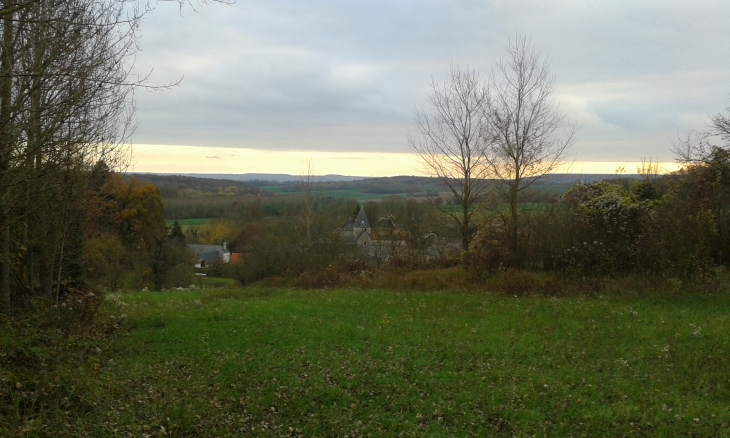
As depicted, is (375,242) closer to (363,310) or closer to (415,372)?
(363,310)

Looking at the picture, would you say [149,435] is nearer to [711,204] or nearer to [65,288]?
[65,288]

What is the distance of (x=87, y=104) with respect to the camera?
8031 millimetres

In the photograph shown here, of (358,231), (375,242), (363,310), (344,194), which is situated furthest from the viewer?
(344,194)

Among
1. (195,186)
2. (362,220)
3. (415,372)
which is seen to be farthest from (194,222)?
(415,372)

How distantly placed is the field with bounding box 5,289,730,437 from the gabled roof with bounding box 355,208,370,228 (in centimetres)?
1881

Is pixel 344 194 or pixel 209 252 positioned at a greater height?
pixel 344 194

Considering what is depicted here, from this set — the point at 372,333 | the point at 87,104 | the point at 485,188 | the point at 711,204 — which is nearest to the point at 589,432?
the point at 372,333

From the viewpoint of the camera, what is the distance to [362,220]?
32031mm

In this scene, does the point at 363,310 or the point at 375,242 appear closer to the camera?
the point at 363,310

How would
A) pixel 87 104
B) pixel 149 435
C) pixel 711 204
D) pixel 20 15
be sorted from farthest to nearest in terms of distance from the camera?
1. pixel 711 204
2. pixel 87 104
3. pixel 20 15
4. pixel 149 435

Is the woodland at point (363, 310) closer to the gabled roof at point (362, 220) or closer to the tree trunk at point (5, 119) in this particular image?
the tree trunk at point (5, 119)

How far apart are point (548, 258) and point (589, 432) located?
33.6ft

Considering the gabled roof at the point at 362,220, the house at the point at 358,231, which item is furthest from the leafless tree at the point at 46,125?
the gabled roof at the point at 362,220

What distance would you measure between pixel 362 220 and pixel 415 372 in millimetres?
24557
